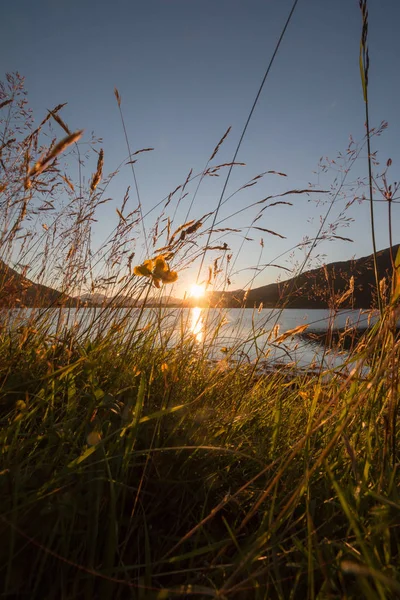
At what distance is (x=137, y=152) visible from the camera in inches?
77.7

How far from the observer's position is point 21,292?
76.9 inches

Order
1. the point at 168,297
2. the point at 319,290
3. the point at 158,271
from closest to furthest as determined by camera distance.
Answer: the point at 158,271, the point at 168,297, the point at 319,290

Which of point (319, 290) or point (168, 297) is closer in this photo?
point (168, 297)

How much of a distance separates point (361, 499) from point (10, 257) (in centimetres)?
244

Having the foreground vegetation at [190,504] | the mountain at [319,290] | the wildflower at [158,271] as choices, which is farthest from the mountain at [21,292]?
the mountain at [319,290]

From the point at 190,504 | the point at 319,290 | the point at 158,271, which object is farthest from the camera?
the point at 319,290

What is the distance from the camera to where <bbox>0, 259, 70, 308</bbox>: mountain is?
1.69 meters

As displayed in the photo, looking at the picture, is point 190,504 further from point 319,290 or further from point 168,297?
point 319,290

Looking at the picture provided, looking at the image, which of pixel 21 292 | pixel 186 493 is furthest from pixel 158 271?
pixel 21 292

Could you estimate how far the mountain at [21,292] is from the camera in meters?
1.69

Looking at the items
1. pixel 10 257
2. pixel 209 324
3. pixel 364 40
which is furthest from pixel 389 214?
pixel 10 257

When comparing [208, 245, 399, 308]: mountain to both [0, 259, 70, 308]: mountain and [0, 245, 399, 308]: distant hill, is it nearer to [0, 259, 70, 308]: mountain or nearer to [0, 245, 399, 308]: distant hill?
[0, 245, 399, 308]: distant hill

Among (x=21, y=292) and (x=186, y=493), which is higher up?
(x=21, y=292)

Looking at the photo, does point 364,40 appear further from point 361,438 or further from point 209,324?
point 209,324
